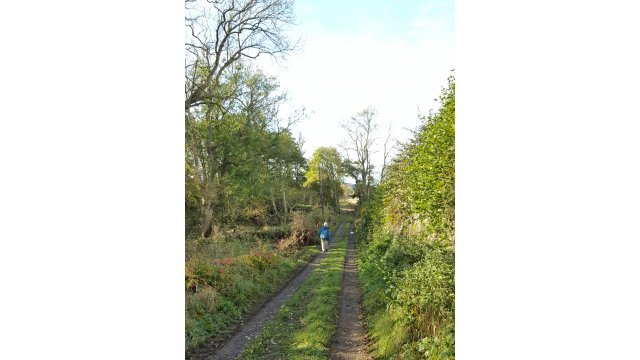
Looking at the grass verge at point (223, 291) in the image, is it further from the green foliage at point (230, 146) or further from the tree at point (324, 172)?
the tree at point (324, 172)

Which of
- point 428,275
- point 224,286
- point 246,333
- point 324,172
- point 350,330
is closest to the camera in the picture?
point 428,275

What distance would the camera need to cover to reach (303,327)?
538 centimetres

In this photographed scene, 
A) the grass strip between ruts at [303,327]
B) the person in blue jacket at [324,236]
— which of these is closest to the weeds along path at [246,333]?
the grass strip between ruts at [303,327]

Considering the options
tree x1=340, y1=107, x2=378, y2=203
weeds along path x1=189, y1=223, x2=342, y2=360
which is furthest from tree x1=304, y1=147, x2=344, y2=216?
weeds along path x1=189, y1=223, x2=342, y2=360

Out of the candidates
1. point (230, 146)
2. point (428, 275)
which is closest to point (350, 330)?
point (428, 275)

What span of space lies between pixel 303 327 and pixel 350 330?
0.71 meters

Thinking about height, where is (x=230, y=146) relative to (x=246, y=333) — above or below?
above

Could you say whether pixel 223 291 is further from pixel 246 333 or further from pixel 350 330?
pixel 350 330

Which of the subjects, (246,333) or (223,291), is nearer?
(246,333)
